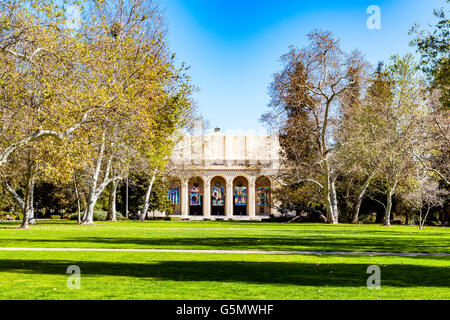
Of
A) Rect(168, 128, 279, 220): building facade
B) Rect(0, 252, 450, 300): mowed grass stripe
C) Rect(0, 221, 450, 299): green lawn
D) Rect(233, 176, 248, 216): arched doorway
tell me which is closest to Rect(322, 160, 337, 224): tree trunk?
Rect(0, 221, 450, 299): green lawn

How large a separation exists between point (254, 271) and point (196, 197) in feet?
252

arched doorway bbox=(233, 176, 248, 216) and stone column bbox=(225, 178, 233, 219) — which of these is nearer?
stone column bbox=(225, 178, 233, 219)

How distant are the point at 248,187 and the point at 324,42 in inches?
2068

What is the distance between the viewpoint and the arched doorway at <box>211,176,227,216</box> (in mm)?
90350

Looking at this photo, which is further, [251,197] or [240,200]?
[240,200]

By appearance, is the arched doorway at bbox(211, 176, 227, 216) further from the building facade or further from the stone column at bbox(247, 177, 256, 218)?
the stone column at bbox(247, 177, 256, 218)

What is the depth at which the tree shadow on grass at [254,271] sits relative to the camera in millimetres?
10477

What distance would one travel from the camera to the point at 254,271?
1191cm

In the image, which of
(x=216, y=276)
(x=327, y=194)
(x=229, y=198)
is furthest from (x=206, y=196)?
(x=216, y=276)

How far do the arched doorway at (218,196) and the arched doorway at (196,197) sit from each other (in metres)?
2.14

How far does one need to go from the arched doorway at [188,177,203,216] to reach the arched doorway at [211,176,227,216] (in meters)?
2.14

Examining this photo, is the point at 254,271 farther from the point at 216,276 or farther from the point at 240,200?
the point at 240,200

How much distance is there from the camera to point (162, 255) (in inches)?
604
